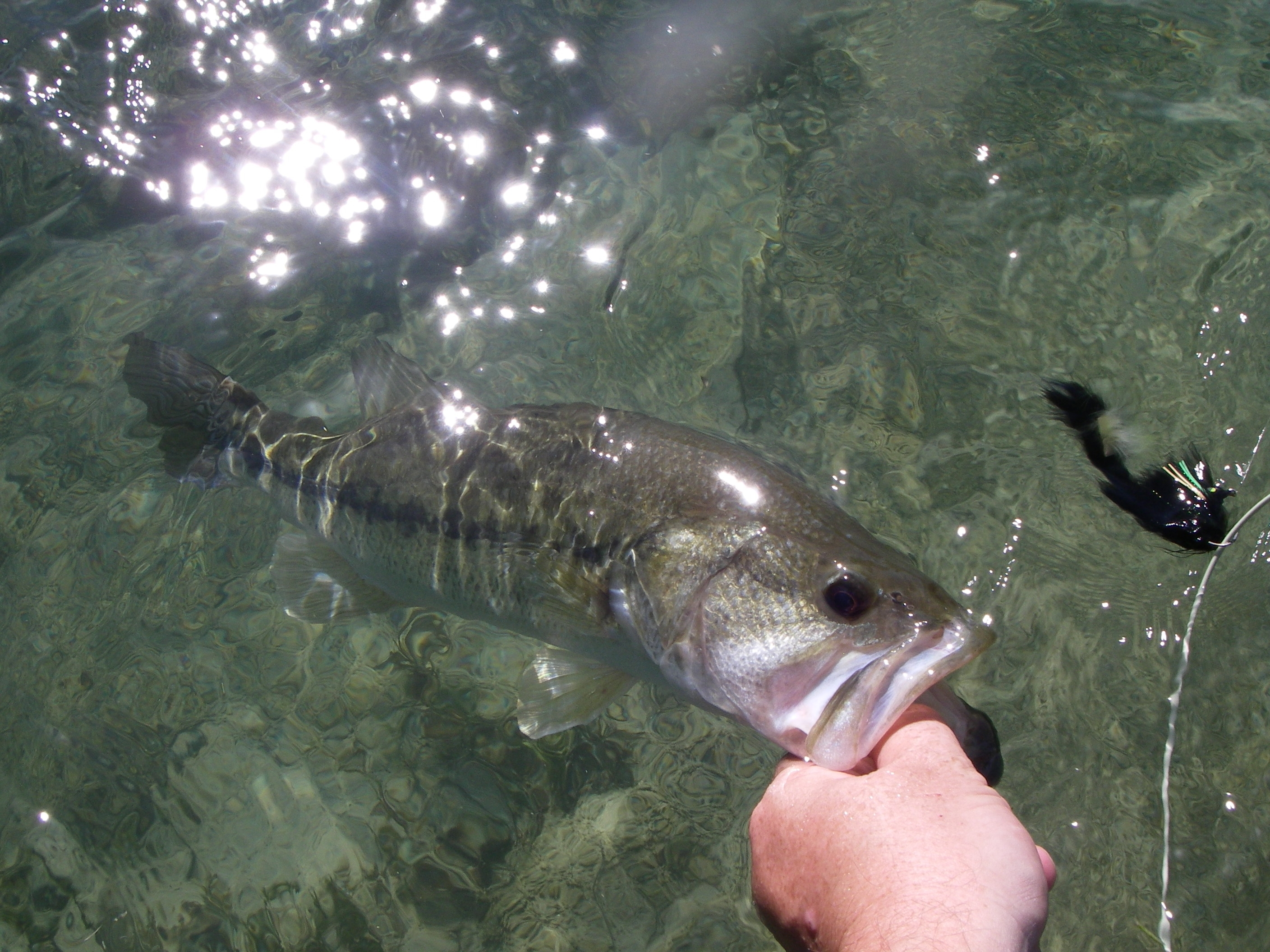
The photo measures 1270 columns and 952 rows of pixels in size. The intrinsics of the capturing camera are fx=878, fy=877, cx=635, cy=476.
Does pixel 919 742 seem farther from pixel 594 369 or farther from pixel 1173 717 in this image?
pixel 594 369

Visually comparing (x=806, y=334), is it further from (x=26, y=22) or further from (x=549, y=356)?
(x=26, y=22)

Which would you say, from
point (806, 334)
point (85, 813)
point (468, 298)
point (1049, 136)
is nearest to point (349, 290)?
point (468, 298)

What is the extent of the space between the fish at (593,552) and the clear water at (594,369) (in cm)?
57

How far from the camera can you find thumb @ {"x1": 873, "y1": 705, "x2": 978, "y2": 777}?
6.08 ft

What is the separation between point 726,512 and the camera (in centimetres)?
250

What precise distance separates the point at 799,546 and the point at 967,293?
224 cm

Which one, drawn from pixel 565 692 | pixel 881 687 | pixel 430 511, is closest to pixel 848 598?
pixel 881 687

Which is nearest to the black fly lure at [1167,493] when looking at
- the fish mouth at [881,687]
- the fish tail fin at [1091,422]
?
the fish tail fin at [1091,422]

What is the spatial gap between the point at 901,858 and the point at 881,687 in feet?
1.41

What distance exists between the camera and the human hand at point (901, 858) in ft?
5.12

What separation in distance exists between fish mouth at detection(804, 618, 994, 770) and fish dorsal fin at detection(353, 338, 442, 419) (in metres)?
1.85

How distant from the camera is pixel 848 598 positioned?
7.23 ft

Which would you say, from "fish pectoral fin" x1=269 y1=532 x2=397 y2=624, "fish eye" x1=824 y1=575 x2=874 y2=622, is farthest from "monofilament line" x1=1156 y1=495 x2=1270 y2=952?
"fish pectoral fin" x1=269 y1=532 x2=397 y2=624

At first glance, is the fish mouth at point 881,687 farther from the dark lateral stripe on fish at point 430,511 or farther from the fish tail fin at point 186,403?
the fish tail fin at point 186,403
